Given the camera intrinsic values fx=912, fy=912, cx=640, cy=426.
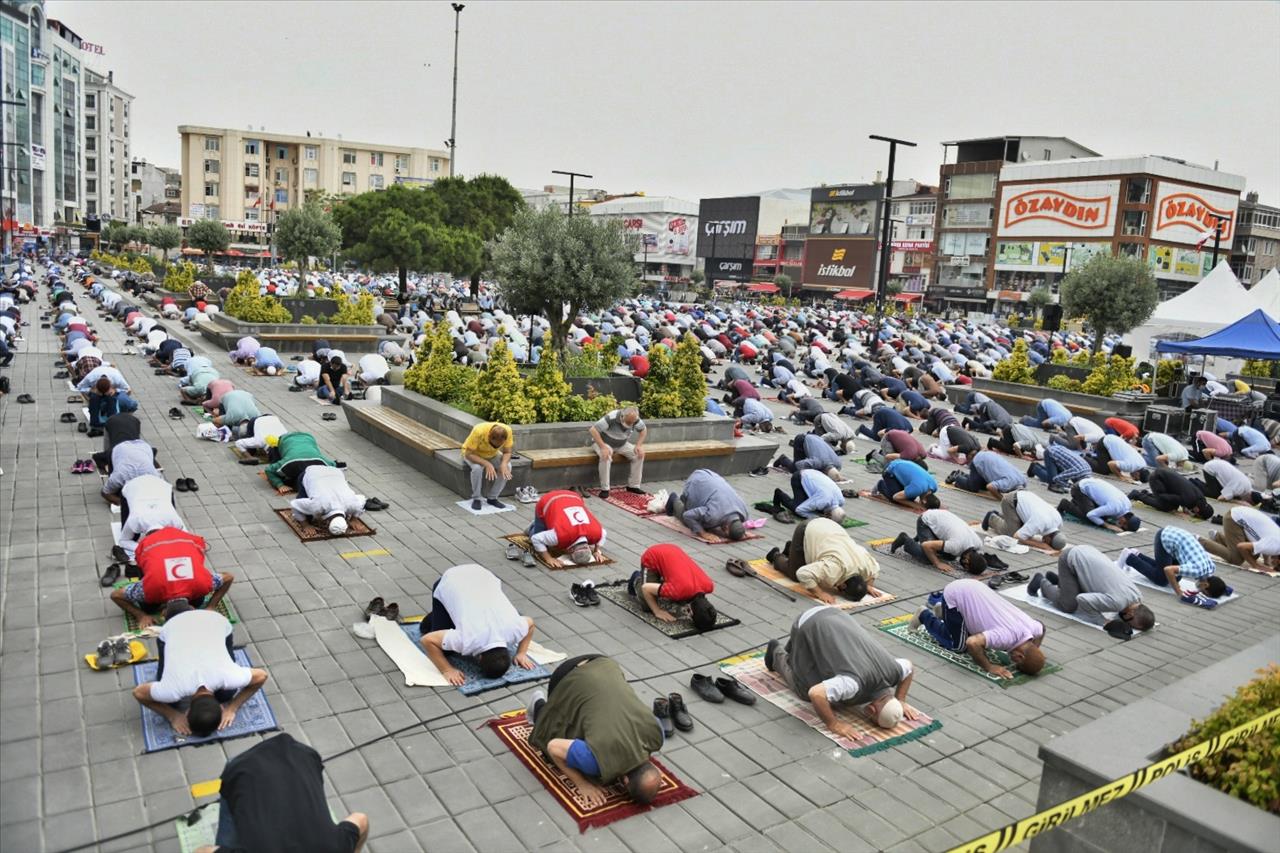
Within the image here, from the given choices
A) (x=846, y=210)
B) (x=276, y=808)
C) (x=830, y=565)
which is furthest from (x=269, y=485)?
(x=846, y=210)

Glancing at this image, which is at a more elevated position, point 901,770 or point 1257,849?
point 1257,849

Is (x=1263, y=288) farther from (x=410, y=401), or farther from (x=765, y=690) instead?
(x=765, y=690)

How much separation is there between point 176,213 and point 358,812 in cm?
11720

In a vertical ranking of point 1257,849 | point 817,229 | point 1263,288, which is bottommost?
point 1257,849

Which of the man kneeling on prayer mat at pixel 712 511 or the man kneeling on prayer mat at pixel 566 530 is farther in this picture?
the man kneeling on prayer mat at pixel 712 511

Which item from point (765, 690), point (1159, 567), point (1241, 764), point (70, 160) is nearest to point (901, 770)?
point (765, 690)

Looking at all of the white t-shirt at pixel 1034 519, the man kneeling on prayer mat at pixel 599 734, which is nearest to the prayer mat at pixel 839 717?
the man kneeling on prayer mat at pixel 599 734

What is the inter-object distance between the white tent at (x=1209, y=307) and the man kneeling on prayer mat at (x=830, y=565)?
2069 cm

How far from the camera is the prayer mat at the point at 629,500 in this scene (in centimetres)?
1145

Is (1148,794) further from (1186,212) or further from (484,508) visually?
(1186,212)

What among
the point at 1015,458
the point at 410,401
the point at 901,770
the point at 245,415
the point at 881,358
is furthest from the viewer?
the point at 881,358

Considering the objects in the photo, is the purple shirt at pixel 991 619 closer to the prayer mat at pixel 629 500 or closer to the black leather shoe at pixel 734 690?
the black leather shoe at pixel 734 690

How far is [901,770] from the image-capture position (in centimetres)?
575

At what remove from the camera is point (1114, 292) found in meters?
25.8
